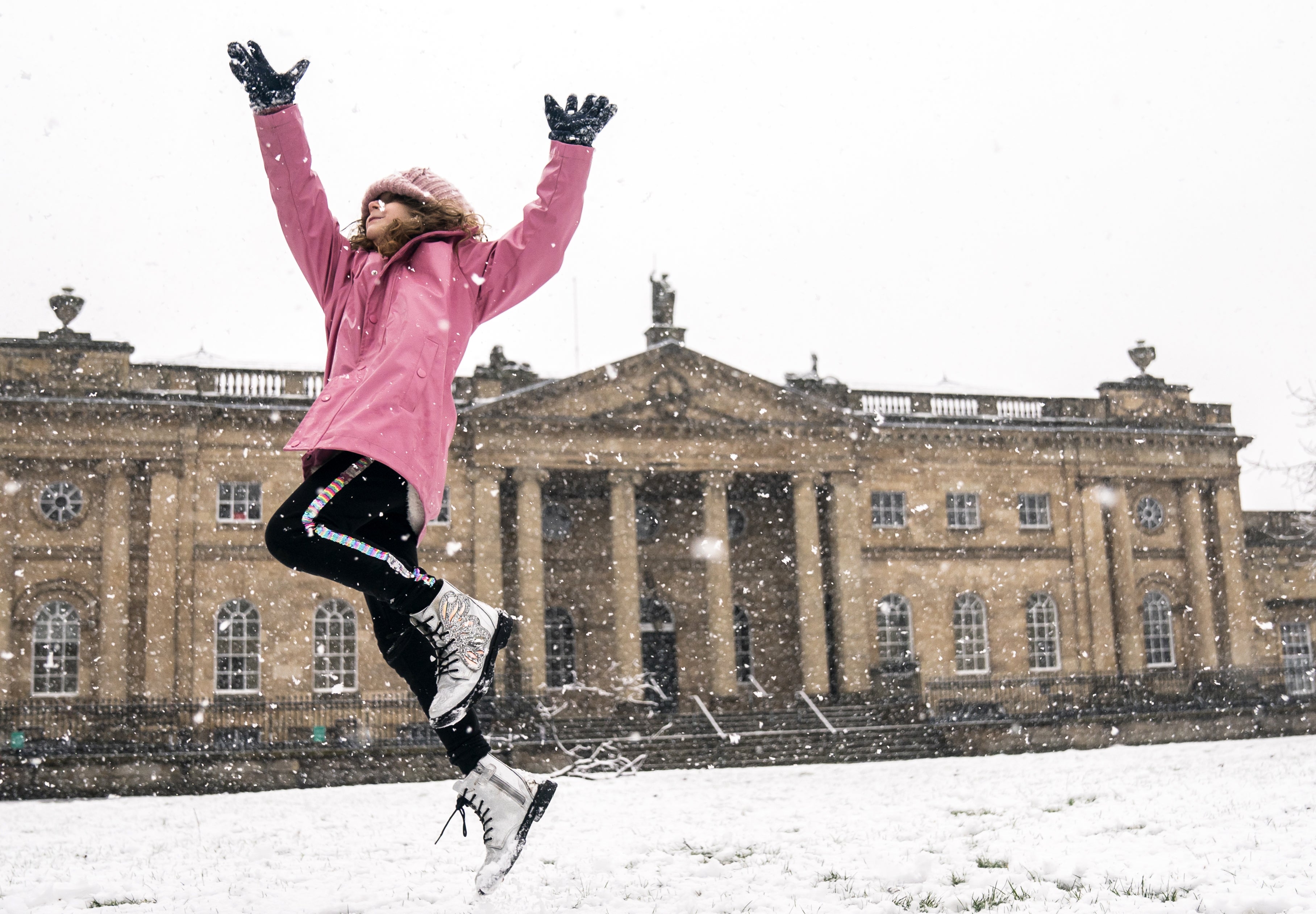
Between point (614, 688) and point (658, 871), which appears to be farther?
point (614, 688)

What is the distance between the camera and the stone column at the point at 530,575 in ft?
91.5

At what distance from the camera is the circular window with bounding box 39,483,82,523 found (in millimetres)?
27547

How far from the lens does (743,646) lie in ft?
107

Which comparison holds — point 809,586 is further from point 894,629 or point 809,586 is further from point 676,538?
point 676,538

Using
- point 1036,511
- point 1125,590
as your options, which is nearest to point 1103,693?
point 1125,590

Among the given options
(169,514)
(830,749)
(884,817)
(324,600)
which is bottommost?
(830,749)

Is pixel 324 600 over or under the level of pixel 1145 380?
under

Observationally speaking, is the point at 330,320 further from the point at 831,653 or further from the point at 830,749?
the point at 831,653

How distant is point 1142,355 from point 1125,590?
7.60 m

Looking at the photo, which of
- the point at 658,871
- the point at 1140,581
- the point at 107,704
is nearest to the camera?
the point at 658,871

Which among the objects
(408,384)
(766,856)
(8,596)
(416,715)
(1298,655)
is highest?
(8,596)

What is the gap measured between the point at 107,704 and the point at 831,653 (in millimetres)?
17782

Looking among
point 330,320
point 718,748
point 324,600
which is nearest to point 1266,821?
point 330,320

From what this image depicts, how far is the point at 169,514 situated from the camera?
27.9 meters
